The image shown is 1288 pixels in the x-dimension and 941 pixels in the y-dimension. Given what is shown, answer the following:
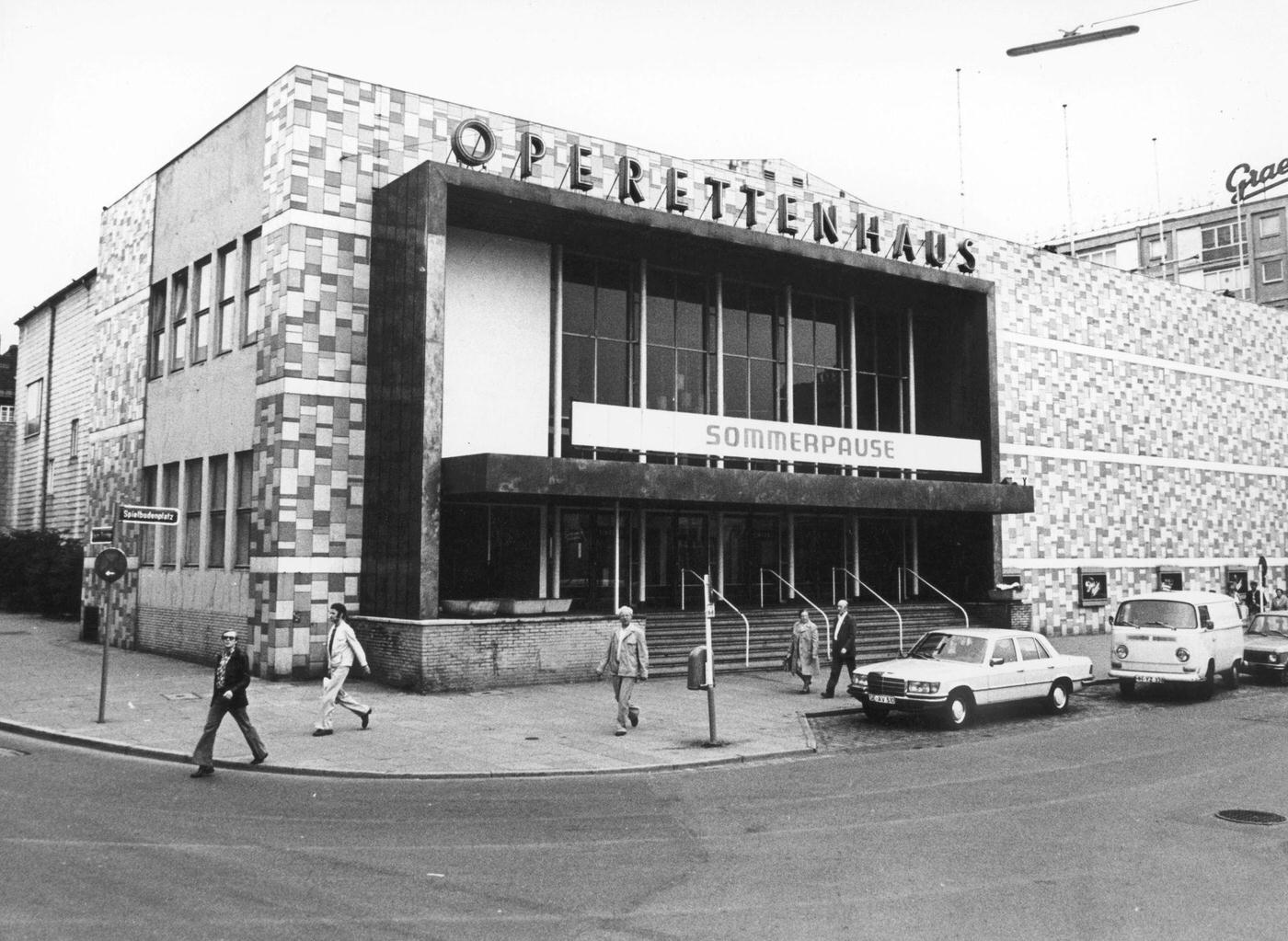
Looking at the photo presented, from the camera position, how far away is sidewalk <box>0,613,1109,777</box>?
13.0 metres

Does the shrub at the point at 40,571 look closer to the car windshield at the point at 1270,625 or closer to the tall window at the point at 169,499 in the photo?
the tall window at the point at 169,499

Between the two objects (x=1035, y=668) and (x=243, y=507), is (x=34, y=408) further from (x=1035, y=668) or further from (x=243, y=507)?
(x=1035, y=668)

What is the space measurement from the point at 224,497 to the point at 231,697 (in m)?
11.9

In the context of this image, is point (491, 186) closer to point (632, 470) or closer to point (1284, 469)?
point (632, 470)

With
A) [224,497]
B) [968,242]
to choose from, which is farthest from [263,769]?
[968,242]

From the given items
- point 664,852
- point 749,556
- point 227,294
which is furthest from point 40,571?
point 664,852

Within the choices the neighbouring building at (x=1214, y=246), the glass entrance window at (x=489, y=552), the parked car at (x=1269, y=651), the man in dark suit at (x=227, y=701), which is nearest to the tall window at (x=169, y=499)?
the glass entrance window at (x=489, y=552)

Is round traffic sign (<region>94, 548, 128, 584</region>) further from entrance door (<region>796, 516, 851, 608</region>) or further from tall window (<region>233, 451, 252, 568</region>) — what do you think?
entrance door (<region>796, 516, 851, 608</region>)

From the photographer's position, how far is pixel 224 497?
2306cm

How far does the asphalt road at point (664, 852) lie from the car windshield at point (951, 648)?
11.6 ft

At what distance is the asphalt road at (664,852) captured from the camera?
22.7 ft

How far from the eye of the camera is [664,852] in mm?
8773

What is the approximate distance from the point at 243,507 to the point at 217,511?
131 cm

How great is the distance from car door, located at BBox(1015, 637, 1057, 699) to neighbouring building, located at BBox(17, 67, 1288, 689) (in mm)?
7255
